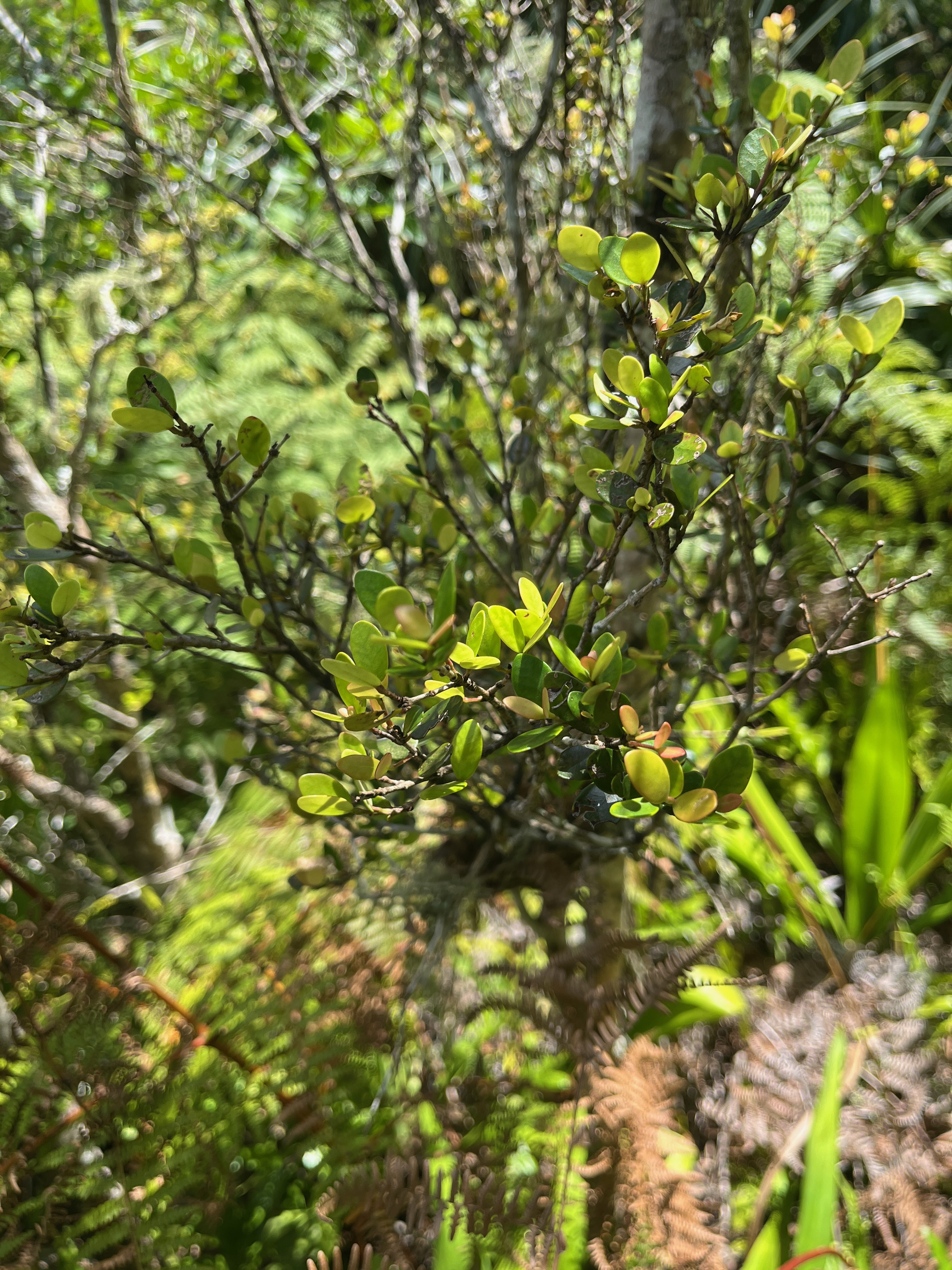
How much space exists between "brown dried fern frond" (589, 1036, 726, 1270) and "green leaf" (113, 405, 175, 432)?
2.38 ft

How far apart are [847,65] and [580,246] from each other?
0.32 meters

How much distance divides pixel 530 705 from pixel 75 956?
92 cm

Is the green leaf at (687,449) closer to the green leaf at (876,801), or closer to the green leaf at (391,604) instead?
the green leaf at (391,604)

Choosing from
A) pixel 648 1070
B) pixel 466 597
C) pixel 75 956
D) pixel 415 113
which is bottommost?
pixel 648 1070

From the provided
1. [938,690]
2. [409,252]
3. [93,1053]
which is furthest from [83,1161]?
[409,252]

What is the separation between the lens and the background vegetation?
628mm

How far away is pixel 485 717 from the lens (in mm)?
615

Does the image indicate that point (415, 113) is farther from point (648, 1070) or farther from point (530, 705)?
point (648, 1070)

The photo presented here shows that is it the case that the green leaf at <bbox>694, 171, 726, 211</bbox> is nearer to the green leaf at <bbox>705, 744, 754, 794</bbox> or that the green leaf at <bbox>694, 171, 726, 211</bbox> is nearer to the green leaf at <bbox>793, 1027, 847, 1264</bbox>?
the green leaf at <bbox>705, 744, 754, 794</bbox>

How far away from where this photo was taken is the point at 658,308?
15.9 inches

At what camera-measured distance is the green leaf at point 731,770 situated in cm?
43

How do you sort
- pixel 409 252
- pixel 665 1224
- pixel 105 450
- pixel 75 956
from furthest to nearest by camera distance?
1. pixel 409 252
2. pixel 105 450
3. pixel 75 956
4. pixel 665 1224

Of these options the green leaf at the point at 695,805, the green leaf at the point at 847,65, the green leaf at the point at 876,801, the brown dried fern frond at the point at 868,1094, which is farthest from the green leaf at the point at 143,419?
the green leaf at the point at 876,801

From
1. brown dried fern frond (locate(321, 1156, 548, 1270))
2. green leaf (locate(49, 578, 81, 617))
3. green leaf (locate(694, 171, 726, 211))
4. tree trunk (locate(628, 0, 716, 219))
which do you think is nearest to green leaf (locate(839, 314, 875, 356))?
green leaf (locate(694, 171, 726, 211))
